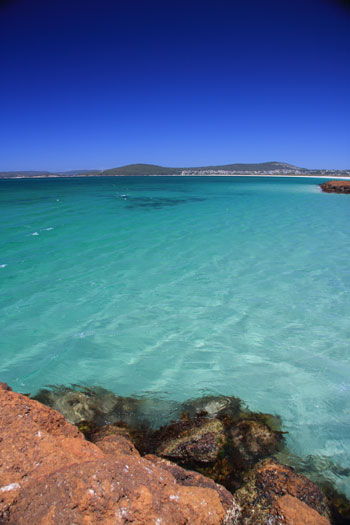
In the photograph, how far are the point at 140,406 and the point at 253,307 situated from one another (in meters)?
4.17

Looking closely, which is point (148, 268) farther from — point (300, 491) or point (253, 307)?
point (300, 491)

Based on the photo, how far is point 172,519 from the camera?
200 centimetres

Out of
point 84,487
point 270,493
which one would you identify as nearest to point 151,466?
point 84,487

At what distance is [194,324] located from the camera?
6840mm

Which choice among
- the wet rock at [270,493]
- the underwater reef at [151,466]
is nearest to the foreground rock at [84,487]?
the underwater reef at [151,466]

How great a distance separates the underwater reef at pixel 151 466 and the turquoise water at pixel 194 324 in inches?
17.7

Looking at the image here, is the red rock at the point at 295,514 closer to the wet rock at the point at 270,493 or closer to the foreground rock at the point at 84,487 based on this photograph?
the wet rock at the point at 270,493

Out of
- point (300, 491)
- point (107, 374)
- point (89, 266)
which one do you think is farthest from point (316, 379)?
point (89, 266)

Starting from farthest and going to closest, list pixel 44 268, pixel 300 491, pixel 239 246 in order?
pixel 239 246 < pixel 44 268 < pixel 300 491

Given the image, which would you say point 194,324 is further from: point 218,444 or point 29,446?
point 29,446

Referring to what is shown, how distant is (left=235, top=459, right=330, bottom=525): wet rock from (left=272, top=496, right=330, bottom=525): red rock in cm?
4

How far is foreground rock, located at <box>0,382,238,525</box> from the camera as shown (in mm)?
1857

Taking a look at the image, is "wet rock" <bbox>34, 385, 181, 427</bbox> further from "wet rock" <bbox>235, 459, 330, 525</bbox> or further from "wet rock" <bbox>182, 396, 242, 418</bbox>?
"wet rock" <bbox>235, 459, 330, 525</bbox>

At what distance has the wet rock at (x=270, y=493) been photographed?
240 centimetres
